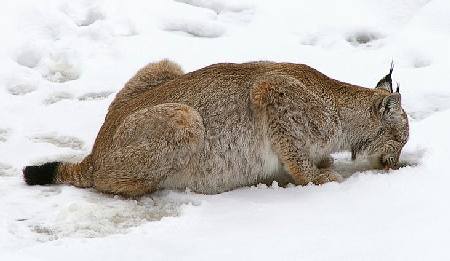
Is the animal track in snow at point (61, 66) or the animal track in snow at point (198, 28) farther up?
the animal track in snow at point (198, 28)

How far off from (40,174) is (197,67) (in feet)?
11.5

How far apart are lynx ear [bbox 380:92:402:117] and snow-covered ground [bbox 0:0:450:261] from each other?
0.45m

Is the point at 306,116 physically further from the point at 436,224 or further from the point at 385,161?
the point at 436,224

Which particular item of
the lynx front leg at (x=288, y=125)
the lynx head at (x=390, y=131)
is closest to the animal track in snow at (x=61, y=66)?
the lynx front leg at (x=288, y=125)

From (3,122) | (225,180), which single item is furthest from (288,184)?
(3,122)

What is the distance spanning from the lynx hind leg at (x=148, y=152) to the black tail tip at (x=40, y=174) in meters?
0.41

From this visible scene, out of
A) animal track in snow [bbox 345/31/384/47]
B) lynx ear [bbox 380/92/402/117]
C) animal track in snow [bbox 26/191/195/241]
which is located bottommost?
animal track in snow [bbox 26/191/195/241]

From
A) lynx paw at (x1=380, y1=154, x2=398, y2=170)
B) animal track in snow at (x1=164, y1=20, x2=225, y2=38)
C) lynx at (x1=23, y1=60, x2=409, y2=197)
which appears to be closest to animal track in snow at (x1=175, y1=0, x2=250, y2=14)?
animal track in snow at (x1=164, y1=20, x2=225, y2=38)

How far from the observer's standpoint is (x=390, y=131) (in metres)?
7.48

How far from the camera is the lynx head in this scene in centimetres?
738

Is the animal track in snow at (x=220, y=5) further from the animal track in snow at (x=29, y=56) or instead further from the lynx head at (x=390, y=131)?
the lynx head at (x=390, y=131)

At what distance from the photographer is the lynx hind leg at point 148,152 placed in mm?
6734

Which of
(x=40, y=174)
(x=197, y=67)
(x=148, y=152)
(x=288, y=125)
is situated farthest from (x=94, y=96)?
(x=288, y=125)

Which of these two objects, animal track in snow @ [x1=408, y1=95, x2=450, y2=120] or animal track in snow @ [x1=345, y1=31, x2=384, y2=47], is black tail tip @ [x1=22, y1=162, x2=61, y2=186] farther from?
animal track in snow @ [x1=345, y1=31, x2=384, y2=47]
